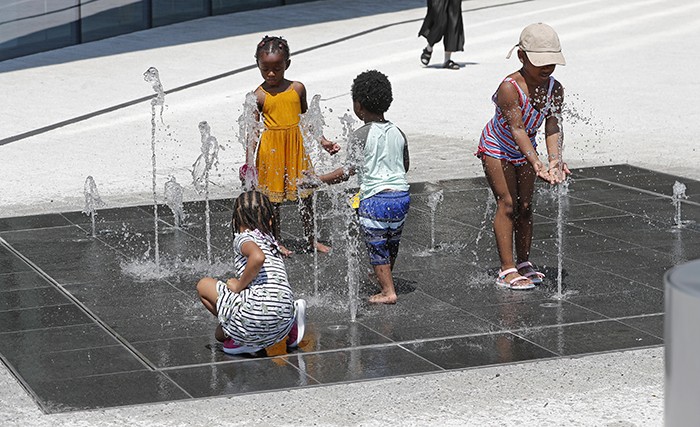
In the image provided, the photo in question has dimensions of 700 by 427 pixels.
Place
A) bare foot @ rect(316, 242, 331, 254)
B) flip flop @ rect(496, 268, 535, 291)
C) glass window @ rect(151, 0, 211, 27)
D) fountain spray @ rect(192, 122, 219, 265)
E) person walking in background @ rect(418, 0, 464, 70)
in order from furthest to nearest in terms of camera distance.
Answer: glass window @ rect(151, 0, 211, 27)
person walking in background @ rect(418, 0, 464, 70)
fountain spray @ rect(192, 122, 219, 265)
bare foot @ rect(316, 242, 331, 254)
flip flop @ rect(496, 268, 535, 291)

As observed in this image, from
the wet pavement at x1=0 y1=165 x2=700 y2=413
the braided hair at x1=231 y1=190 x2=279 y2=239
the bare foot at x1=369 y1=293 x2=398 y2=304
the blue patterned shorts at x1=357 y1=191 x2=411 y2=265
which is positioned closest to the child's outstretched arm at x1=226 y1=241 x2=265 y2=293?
the braided hair at x1=231 y1=190 x2=279 y2=239

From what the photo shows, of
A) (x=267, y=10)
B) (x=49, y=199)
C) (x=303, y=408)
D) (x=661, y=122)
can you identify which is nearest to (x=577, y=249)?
(x=303, y=408)

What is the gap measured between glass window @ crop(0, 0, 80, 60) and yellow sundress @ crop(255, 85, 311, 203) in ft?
34.1

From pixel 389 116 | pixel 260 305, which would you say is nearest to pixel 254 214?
pixel 260 305

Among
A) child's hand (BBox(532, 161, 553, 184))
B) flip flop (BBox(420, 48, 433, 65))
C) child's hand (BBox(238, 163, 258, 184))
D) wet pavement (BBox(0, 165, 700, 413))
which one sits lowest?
wet pavement (BBox(0, 165, 700, 413))

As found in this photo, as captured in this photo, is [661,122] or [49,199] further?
[661,122]

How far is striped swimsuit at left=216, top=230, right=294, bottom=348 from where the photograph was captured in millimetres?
6109

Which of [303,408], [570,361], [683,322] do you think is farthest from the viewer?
[570,361]

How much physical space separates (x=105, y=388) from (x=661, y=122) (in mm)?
8512

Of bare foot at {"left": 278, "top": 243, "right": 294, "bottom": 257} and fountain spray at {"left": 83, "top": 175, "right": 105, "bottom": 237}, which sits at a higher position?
fountain spray at {"left": 83, "top": 175, "right": 105, "bottom": 237}

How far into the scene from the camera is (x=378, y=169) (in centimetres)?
708

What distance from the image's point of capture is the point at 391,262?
7.20m

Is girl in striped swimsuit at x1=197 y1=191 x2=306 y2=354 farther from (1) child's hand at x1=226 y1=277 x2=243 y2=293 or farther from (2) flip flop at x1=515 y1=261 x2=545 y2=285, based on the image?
(2) flip flop at x1=515 y1=261 x2=545 y2=285

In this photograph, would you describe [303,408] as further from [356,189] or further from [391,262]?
[356,189]
